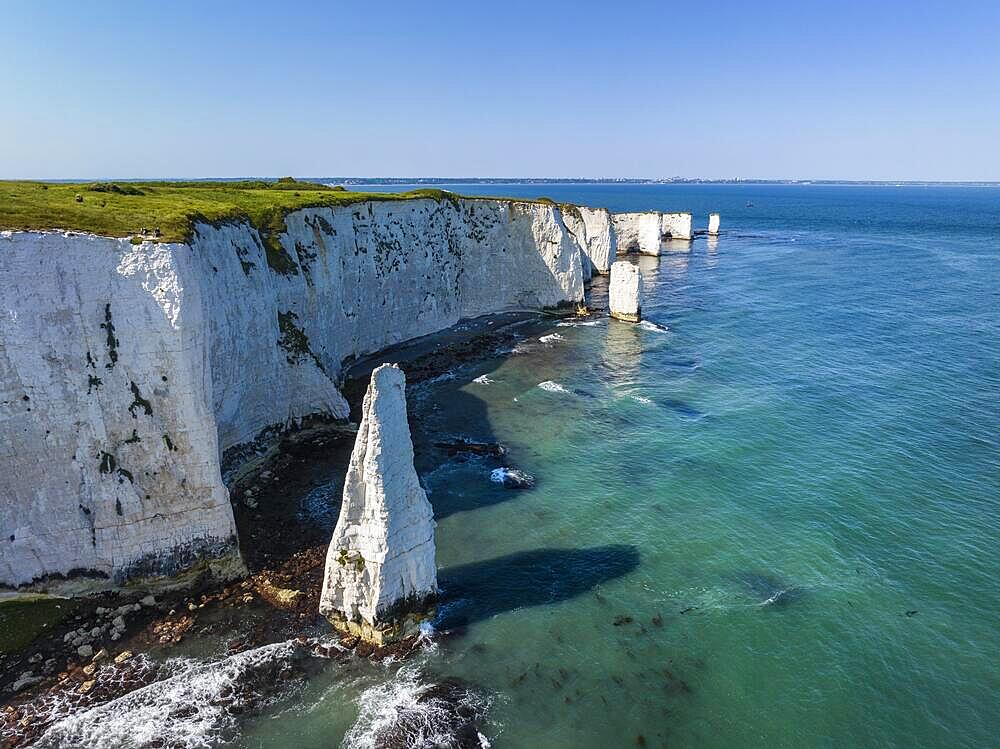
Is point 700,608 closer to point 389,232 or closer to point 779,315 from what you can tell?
point 389,232

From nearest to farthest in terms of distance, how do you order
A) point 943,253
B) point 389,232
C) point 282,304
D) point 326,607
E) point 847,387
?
1. point 326,607
2. point 282,304
3. point 847,387
4. point 389,232
5. point 943,253

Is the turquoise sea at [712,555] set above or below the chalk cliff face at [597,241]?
below

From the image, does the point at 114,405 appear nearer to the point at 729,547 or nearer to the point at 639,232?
the point at 729,547

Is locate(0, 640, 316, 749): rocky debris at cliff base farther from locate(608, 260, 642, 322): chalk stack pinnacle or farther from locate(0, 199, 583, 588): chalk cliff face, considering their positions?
locate(608, 260, 642, 322): chalk stack pinnacle

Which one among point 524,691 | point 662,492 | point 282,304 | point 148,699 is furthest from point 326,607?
point 282,304

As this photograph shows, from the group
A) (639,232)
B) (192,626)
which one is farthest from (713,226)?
(192,626)

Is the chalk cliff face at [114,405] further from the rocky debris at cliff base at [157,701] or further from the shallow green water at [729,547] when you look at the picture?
the shallow green water at [729,547]

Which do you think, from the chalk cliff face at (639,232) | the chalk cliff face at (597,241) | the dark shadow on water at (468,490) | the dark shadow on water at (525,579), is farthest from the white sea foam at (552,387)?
the chalk cliff face at (639,232)

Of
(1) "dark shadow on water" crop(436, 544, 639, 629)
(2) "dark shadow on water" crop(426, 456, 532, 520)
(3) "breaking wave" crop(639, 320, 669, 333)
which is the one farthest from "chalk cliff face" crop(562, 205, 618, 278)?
(1) "dark shadow on water" crop(436, 544, 639, 629)
